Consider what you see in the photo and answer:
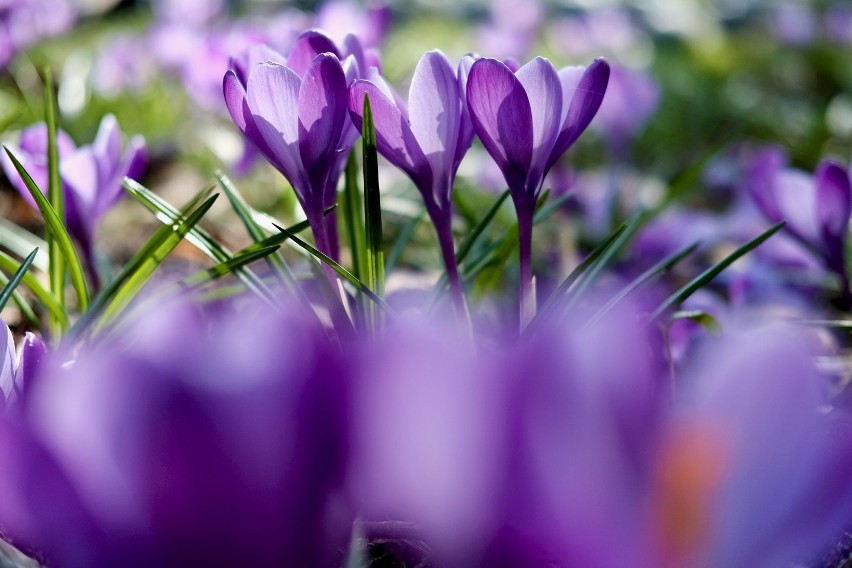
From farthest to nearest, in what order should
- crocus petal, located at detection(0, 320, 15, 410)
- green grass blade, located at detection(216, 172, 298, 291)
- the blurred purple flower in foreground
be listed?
1. the blurred purple flower in foreground
2. green grass blade, located at detection(216, 172, 298, 291)
3. crocus petal, located at detection(0, 320, 15, 410)

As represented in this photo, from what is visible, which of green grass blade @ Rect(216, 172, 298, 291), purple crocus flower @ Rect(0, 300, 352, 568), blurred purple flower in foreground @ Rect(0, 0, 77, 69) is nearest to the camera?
purple crocus flower @ Rect(0, 300, 352, 568)

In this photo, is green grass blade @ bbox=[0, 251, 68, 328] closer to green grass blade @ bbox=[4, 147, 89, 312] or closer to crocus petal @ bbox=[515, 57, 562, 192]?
green grass blade @ bbox=[4, 147, 89, 312]

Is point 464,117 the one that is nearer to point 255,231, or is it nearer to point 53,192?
point 255,231

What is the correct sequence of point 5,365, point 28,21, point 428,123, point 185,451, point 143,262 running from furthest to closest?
point 28,21 → point 143,262 → point 428,123 → point 5,365 → point 185,451

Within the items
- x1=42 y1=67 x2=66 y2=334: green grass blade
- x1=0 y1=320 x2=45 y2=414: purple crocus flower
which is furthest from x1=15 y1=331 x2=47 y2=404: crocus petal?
x1=42 y1=67 x2=66 y2=334: green grass blade

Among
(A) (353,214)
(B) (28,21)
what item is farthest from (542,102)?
(B) (28,21)

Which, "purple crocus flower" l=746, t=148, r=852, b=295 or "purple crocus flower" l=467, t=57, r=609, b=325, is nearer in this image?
"purple crocus flower" l=467, t=57, r=609, b=325

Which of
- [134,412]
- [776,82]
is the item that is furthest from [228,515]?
[776,82]
